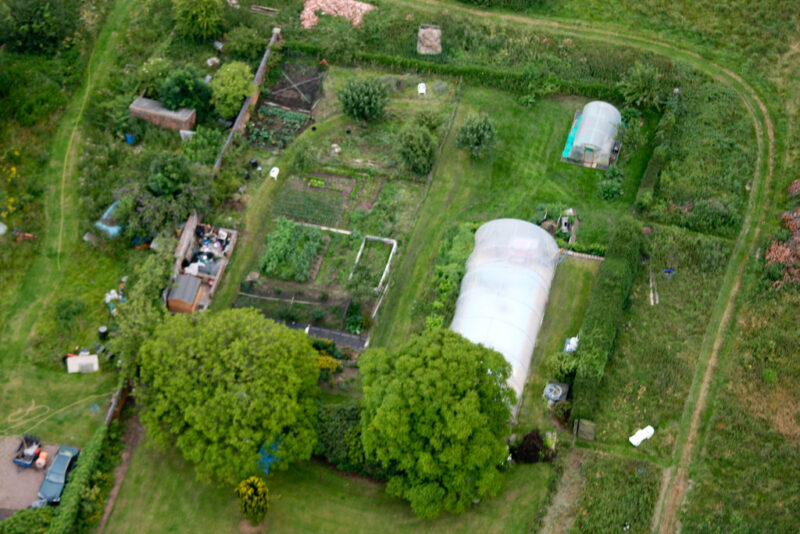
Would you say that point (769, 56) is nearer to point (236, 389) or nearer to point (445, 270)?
point (445, 270)

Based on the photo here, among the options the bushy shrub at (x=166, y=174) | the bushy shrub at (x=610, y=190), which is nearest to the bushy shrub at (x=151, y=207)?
the bushy shrub at (x=166, y=174)

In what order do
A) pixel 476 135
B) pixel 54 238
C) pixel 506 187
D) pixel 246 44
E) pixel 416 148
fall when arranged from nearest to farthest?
pixel 54 238 → pixel 416 148 → pixel 476 135 → pixel 506 187 → pixel 246 44

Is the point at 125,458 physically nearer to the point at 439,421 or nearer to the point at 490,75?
the point at 439,421

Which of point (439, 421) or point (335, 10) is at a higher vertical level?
point (335, 10)

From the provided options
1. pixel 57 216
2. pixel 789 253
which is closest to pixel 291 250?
pixel 57 216

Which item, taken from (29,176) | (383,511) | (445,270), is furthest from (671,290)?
(29,176)

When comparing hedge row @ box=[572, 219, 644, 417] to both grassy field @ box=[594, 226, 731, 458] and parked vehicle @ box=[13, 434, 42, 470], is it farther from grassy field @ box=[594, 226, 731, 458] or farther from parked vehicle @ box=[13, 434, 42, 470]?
parked vehicle @ box=[13, 434, 42, 470]
